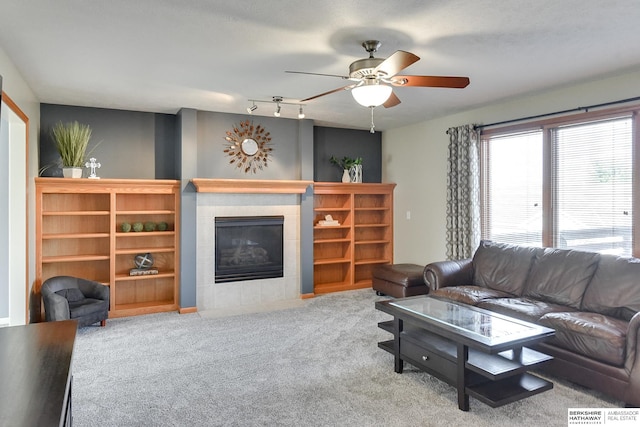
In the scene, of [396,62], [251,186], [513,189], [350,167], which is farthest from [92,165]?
[513,189]

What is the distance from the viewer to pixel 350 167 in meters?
6.54

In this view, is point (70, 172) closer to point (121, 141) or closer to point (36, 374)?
point (121, 141)

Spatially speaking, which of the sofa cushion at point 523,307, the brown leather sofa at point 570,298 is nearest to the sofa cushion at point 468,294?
the brown leather sofa at point 570,298

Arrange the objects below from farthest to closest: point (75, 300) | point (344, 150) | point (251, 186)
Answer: point (344, 150), point (251, 186), point (75, 300)

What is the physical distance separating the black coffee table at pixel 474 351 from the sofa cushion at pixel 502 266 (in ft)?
3.70

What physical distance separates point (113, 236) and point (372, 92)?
3.63 meters

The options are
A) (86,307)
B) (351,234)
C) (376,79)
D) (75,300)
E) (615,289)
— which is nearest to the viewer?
(376,79)

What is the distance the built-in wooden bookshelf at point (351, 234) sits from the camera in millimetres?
6348

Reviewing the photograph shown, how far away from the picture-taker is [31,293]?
4332 mm

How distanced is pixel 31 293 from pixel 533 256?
5.20 metres

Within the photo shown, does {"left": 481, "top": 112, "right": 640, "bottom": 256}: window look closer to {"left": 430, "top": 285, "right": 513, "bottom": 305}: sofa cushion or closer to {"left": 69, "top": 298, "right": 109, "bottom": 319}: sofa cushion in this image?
{"left": 430, "top": 285, "right": 513, "bottom": 305}: sofa cushion

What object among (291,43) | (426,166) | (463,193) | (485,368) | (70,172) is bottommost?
(485,368)

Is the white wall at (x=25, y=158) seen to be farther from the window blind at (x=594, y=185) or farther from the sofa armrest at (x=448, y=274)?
the window blind at (x=594, y=185)

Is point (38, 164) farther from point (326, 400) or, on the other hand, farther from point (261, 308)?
point (326, 400)
